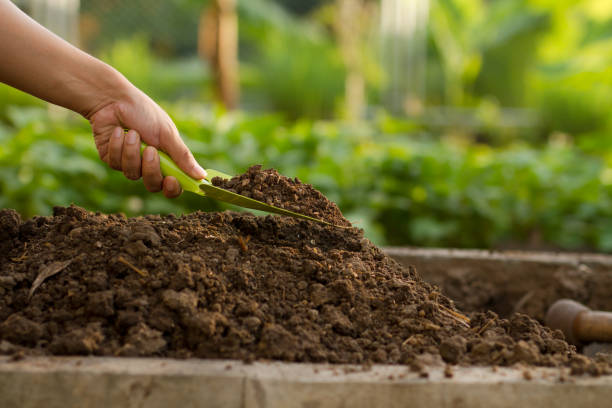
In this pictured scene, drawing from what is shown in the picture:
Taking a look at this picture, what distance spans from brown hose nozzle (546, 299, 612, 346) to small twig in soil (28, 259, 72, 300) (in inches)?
51.9

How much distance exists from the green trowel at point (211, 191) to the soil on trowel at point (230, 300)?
0.05 metres

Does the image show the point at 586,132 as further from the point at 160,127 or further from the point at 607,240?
the point at 160,127

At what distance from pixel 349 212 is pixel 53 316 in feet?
7.47

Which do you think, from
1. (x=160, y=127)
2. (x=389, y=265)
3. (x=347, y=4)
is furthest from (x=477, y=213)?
(x=347, y=4)

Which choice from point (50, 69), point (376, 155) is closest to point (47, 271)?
point (50, 69)

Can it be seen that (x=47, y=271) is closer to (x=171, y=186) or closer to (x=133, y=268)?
(x=133, y=268)

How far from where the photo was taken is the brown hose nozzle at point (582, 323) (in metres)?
1.60

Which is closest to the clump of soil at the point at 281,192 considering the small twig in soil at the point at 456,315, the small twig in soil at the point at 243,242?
the small twig in soil at the point at 243,242

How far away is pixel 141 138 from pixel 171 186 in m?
0.16

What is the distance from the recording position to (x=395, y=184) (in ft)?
10.9

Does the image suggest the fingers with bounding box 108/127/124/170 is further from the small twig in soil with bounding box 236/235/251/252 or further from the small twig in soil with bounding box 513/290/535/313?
the small twig in soil with bounding box 513/290/535/313

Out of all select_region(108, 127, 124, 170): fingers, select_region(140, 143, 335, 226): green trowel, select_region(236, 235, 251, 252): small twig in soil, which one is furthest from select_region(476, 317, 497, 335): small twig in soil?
select_region(108, 127, 124, 170): fingers

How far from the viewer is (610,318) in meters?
1.59

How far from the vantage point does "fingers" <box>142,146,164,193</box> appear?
1454 millimetres
